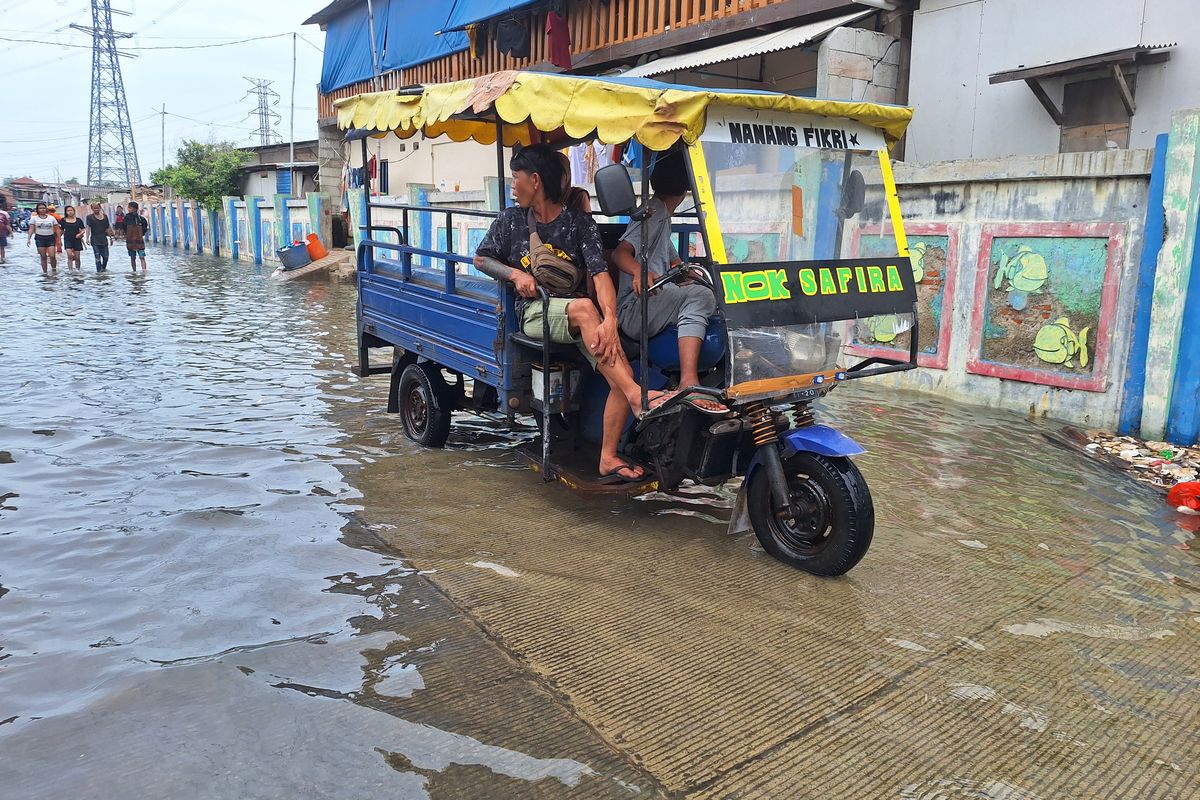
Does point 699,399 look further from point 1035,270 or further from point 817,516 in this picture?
point 1035,270

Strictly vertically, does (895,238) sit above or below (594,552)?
above

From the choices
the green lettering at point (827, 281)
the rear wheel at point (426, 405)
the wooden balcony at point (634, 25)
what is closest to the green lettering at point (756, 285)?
the green lettering at point (827, 281)

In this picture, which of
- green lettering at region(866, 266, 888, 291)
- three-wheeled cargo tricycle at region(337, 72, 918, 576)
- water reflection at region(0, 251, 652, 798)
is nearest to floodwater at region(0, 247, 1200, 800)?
water reflection at region(0, 251, 652, 798)

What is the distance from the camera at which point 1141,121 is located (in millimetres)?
8273

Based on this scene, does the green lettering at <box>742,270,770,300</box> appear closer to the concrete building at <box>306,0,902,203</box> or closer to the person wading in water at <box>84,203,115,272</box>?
the concrete building at <box>306,0,902,203</box>

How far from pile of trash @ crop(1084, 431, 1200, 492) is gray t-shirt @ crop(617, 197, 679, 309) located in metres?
3.68

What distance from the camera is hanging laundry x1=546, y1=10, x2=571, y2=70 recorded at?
13211mm

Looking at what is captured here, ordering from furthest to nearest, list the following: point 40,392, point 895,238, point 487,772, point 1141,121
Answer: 1. point 1141,121
2. point 40,392
3. point 895,238
4. point 487,772

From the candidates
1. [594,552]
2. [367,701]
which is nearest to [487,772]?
[367,701]

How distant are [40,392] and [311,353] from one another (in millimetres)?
3206

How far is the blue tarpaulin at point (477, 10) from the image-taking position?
1351 cm

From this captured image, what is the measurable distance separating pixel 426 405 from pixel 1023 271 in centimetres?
519

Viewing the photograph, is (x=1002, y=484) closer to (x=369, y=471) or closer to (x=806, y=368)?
(x=806, y=368)

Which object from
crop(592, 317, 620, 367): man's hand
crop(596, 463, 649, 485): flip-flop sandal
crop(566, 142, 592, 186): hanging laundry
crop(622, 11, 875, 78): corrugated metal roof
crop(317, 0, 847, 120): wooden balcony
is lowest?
crop(596, 463, 649, 485): flip-flop sandal
